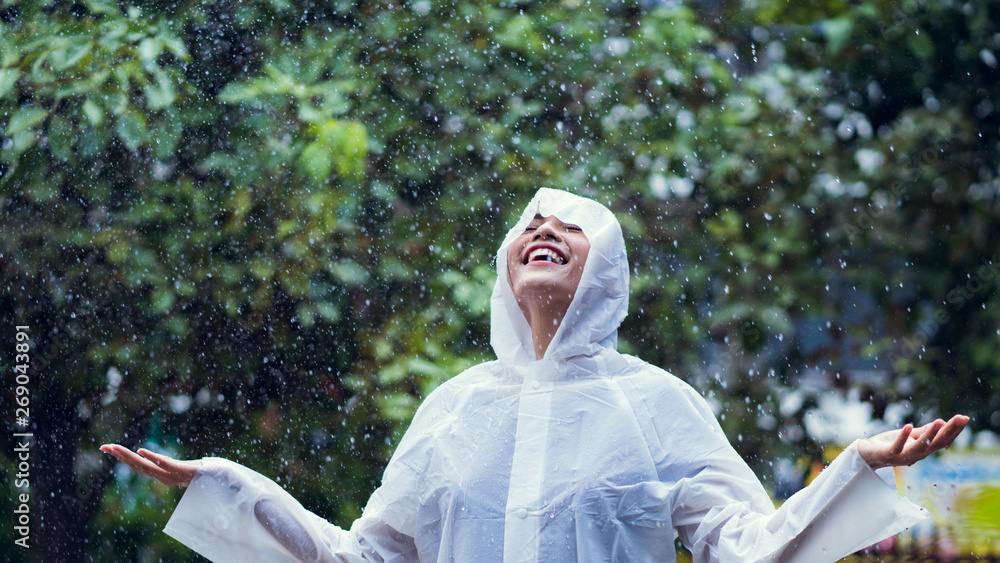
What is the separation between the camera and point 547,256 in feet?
5.80

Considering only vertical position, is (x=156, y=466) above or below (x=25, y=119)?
above

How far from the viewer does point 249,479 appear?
166 centimetres

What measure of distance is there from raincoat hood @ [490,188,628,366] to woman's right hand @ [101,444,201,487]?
1.86 feet

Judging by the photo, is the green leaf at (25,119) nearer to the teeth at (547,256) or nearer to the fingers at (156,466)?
the fingers at (156,466)

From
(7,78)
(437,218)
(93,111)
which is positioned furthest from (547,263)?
(7,78)

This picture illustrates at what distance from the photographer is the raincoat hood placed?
1.75 m

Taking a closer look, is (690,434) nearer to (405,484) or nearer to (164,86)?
(405,484)

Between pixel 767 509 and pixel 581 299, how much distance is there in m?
0.46

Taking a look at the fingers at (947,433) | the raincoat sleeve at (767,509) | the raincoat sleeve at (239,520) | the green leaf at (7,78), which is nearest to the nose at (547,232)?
the raincoat sleeve at (767,509)

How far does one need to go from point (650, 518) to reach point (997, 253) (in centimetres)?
227

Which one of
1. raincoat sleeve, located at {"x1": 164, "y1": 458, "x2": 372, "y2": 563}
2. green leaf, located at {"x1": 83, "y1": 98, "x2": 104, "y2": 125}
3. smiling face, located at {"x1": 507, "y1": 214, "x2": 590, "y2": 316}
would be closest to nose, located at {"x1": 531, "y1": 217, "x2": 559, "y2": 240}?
smiling face, located at {"x1": 507, "y1": 214, "x2": 590, "y2": 316}

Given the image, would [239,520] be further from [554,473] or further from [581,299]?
[581,299]

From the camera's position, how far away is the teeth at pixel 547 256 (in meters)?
1.77

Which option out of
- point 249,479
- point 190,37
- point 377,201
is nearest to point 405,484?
point 249,479
